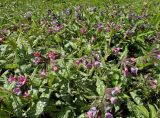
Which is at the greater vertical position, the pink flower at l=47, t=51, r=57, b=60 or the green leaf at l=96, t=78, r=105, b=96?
the green leaf at l=96, t=78, r=105, b=96

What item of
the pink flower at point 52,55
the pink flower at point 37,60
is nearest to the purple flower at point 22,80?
the pink flower at point 37,60

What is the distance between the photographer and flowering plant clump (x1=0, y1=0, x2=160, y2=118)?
3383mm

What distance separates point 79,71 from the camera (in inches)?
151

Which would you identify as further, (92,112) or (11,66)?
(11,66)

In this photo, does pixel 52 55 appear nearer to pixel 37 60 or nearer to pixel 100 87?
pixel 37 60

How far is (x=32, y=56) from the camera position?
4.31 m

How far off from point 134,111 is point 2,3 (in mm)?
6431

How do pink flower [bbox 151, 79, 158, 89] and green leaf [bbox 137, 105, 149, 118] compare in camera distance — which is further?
pink flower [bbox 151, 79, 158, 89]

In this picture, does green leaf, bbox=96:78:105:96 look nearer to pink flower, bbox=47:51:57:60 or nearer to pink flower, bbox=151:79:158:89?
pink flower, bbox=151:79:158:89

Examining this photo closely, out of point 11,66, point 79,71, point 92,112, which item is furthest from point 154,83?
point 11,66

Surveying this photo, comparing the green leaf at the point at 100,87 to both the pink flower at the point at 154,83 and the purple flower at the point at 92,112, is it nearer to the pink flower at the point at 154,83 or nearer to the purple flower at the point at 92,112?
the purple flower at the point at 92,112

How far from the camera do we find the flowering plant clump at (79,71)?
11.1ft

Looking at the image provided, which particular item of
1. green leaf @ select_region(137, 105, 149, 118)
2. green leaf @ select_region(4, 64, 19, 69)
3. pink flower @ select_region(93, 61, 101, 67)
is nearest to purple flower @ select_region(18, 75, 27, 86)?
green leaf @ select_region(4, 64, 19, 69)

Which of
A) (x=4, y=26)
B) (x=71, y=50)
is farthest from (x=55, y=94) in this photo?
(x=4, y=26)
